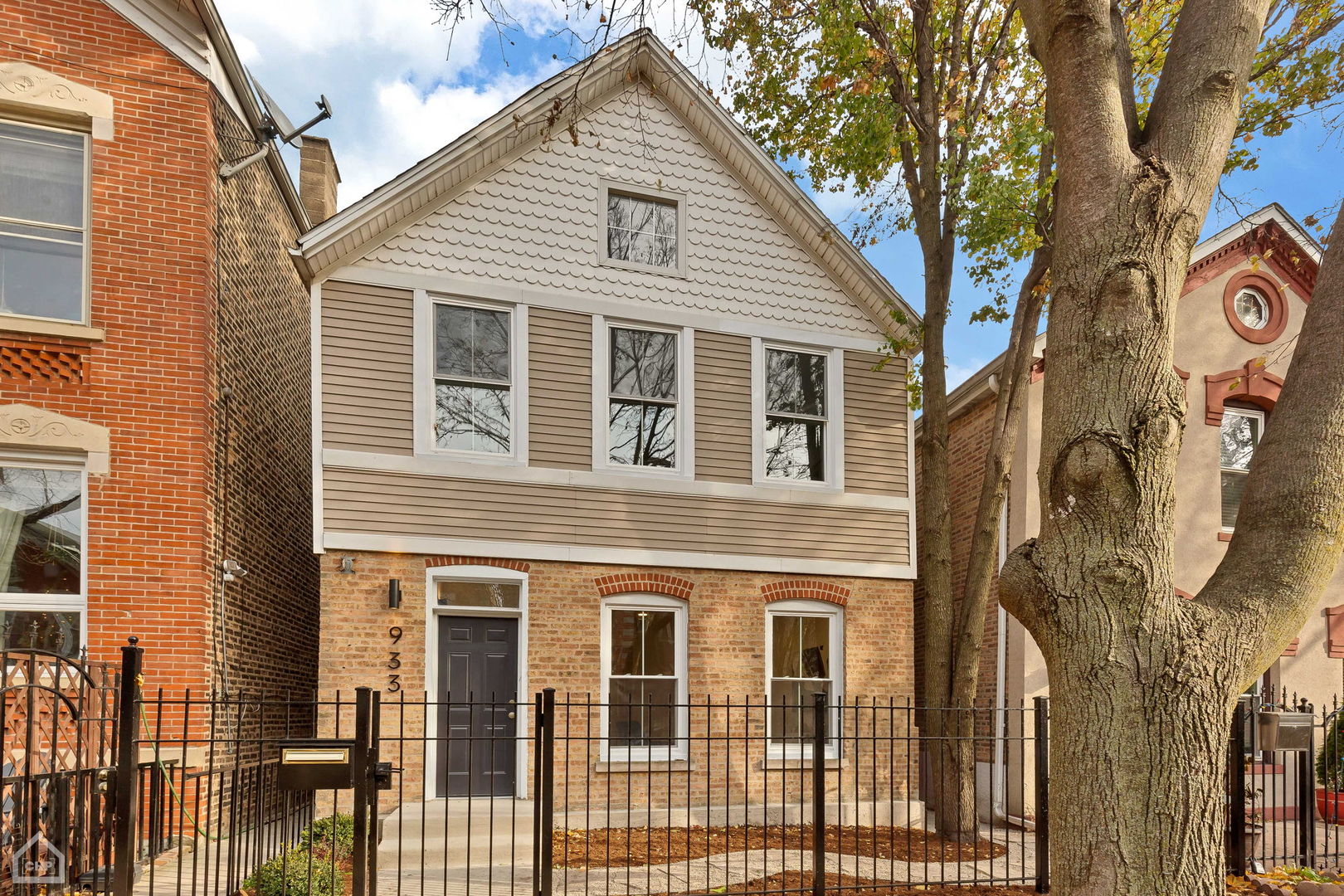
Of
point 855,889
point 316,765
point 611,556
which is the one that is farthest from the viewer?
point 611,556

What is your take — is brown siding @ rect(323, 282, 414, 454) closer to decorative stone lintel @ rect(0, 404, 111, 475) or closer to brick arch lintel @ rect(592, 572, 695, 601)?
decorative stone lintel @ rect(0, 404, 111, 475)

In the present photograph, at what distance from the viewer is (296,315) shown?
51.9 ft

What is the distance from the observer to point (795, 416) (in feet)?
44.0

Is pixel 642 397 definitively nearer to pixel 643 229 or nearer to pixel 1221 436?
pixel 643 229

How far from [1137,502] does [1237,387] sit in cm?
1161

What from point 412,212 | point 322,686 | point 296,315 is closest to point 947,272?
point 412,212

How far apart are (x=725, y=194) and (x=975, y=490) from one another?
5773mm

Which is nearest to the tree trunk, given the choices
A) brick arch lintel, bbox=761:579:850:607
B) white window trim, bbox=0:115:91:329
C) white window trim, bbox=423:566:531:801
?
white window trim, bbox=423:566:531:801

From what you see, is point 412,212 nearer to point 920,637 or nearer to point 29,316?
point 29,316

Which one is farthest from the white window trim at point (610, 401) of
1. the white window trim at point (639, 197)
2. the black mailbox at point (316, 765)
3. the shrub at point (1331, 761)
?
the shrub at point (1331, 761)

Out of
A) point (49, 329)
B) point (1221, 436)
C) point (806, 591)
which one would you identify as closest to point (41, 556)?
point (49, 329)

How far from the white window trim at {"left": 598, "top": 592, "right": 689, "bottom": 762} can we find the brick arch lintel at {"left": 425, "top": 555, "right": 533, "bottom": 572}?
1103 mm

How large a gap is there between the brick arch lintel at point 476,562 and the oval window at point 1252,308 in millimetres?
11253

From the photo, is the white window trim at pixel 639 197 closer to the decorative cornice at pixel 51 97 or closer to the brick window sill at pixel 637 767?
the decorative cornice at pixel 51 97
